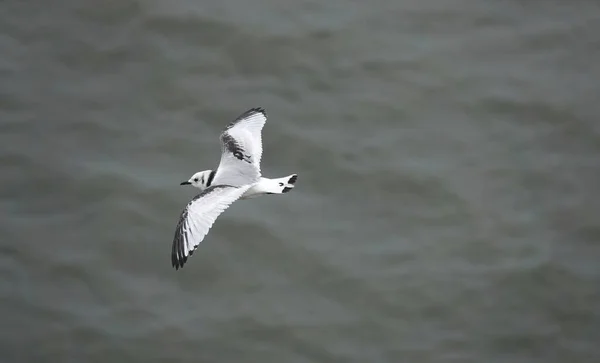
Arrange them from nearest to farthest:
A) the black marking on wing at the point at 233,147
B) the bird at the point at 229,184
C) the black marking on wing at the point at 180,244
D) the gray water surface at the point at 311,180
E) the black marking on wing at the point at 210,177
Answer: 1. the black marking on wing at the point at 180,244
2. the bird at the point at 229,184
3. the black marking on wing at the point at 210,177
4. the black marking on wing at the point at 233,147
5. the gray water surface at the point at 311,180

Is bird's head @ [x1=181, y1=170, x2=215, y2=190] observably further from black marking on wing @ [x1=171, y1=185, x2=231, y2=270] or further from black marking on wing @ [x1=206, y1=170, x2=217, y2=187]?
black marking on wing @ [x1=171, y1=185, x2=231, y2=270]

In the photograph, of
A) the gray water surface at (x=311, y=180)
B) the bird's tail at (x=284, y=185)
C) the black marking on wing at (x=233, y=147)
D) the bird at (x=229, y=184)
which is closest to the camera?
the bird at (x=229, y=184)

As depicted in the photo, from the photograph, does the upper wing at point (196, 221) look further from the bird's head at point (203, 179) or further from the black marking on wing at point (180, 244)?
the bird's head at point (203, 179)

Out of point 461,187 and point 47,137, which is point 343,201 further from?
point 47,137

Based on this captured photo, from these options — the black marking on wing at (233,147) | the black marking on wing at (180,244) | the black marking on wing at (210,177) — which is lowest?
the black marking on wing at (180,244)

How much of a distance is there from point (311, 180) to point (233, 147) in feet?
5.48

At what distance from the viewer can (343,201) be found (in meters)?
11.8

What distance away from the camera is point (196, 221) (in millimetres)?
9461

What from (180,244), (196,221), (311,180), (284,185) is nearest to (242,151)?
(284,185)

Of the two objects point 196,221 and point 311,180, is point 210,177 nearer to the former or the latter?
point 196,221

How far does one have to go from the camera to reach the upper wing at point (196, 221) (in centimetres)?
938

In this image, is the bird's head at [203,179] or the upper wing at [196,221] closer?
the upper wing at [196,221]

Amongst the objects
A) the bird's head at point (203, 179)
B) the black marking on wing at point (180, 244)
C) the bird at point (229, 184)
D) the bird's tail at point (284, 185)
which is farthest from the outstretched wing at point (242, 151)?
the black marking on wing at point (180, 244)

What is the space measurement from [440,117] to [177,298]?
3.95m
